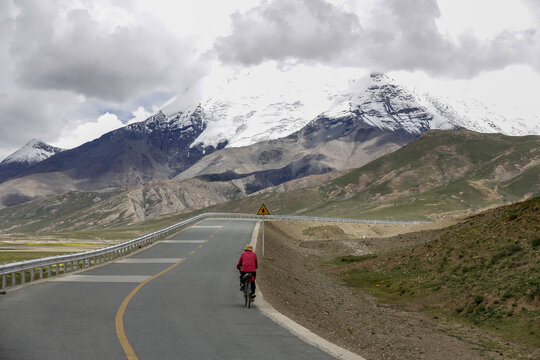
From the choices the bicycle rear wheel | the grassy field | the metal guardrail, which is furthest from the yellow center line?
the grassy field

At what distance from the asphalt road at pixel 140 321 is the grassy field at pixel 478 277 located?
8870mm

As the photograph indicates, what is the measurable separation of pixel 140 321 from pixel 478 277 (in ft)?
56.6

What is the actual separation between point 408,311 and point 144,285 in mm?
11940

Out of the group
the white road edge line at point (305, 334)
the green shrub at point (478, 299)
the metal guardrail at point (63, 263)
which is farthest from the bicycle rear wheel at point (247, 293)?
the green shrub at point (478, 299)

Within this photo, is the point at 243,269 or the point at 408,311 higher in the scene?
the point at 243,269

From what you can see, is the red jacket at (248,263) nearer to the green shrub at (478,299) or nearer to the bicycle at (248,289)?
the bicycle at (248,289)

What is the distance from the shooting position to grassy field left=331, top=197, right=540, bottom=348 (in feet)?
62.3

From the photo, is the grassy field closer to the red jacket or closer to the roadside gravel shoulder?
the roadside gravel shoulder

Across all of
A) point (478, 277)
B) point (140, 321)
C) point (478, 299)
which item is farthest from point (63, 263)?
point (478, 277)

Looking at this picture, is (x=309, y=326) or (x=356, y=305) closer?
(x=309, y=326)

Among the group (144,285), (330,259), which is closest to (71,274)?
(144,285)

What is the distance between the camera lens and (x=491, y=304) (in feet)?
67.0

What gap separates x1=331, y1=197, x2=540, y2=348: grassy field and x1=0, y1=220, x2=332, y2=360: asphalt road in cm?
887

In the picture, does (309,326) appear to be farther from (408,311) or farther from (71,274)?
(71,274)
